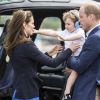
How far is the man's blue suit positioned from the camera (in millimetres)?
4754

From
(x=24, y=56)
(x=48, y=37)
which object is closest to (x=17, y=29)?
(x=24, y=56)

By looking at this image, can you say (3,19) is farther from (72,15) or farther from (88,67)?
(88,67)

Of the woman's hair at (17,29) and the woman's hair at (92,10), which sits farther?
the woman's hair at (17,29)

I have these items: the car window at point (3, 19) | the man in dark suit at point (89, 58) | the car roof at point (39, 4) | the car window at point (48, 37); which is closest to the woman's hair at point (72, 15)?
the car roof at point (39, 4)

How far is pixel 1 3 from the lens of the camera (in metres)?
5.75

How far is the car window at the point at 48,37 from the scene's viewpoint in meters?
6.27

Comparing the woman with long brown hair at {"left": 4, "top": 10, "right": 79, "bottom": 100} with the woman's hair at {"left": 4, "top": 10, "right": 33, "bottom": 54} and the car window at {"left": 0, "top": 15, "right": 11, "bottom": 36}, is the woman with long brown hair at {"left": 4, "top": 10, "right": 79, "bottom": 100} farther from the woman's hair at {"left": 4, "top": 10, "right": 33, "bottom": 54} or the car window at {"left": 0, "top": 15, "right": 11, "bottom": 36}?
the car window at {"left": 0, "top": 15, "right": 11, "bottom": 36}

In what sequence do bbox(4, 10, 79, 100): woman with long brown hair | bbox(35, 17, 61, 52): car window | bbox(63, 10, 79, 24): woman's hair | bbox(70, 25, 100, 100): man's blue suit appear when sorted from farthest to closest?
1. bbox(35, 17, 61, 52): car window
2. bbox(63, 10, 79, 24): woman's hair
3. bbox(4, 10, 79, 100): woman with long brown hair
4. bbox(70, 25, 100, 100): man's blue suit

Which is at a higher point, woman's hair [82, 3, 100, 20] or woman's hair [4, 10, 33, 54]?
woman's hair [82, 3, 100, 20]

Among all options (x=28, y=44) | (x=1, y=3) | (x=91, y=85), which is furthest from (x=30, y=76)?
(x=1, y=3)

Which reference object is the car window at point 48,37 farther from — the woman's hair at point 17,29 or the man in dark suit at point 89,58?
the man in dark suit at point 89,58

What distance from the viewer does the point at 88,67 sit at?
4.81m

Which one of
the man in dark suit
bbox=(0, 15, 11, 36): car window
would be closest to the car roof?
bbox=(0, 15, 11, 36): car window

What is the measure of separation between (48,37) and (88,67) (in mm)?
1695
